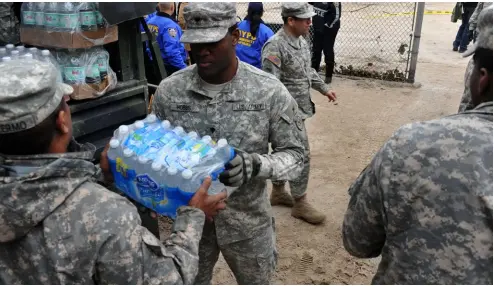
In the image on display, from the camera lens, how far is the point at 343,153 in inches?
218

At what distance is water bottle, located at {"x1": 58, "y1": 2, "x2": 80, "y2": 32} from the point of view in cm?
287

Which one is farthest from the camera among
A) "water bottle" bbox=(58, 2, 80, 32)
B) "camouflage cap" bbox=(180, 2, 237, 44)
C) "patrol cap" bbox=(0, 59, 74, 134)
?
"water bottle" bbox=(58, 2, 80, 32)

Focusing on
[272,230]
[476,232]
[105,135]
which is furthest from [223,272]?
[476,232]

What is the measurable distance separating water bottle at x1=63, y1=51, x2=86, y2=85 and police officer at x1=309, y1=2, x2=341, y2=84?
538 centimetres

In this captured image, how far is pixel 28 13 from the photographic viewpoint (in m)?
3.02

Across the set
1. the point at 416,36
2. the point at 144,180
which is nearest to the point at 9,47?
the point at 144,180

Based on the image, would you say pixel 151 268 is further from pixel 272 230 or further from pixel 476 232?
pixel 272 230

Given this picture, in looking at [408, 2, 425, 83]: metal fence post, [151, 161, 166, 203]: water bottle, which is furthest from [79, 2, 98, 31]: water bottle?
[408, 2, 425, 83]: metal fence post

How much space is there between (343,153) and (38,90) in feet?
14.9

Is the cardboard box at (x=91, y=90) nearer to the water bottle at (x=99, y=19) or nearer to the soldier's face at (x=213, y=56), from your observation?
the water bottle at (x=99, y=19)

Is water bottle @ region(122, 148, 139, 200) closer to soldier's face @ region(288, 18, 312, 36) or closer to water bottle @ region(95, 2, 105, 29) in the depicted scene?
water bottle @ region(95, 2, 105, 29)

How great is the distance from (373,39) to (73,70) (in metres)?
9.26

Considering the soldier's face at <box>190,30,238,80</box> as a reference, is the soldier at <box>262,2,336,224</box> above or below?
below

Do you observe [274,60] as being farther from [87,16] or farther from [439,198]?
[439,198]
